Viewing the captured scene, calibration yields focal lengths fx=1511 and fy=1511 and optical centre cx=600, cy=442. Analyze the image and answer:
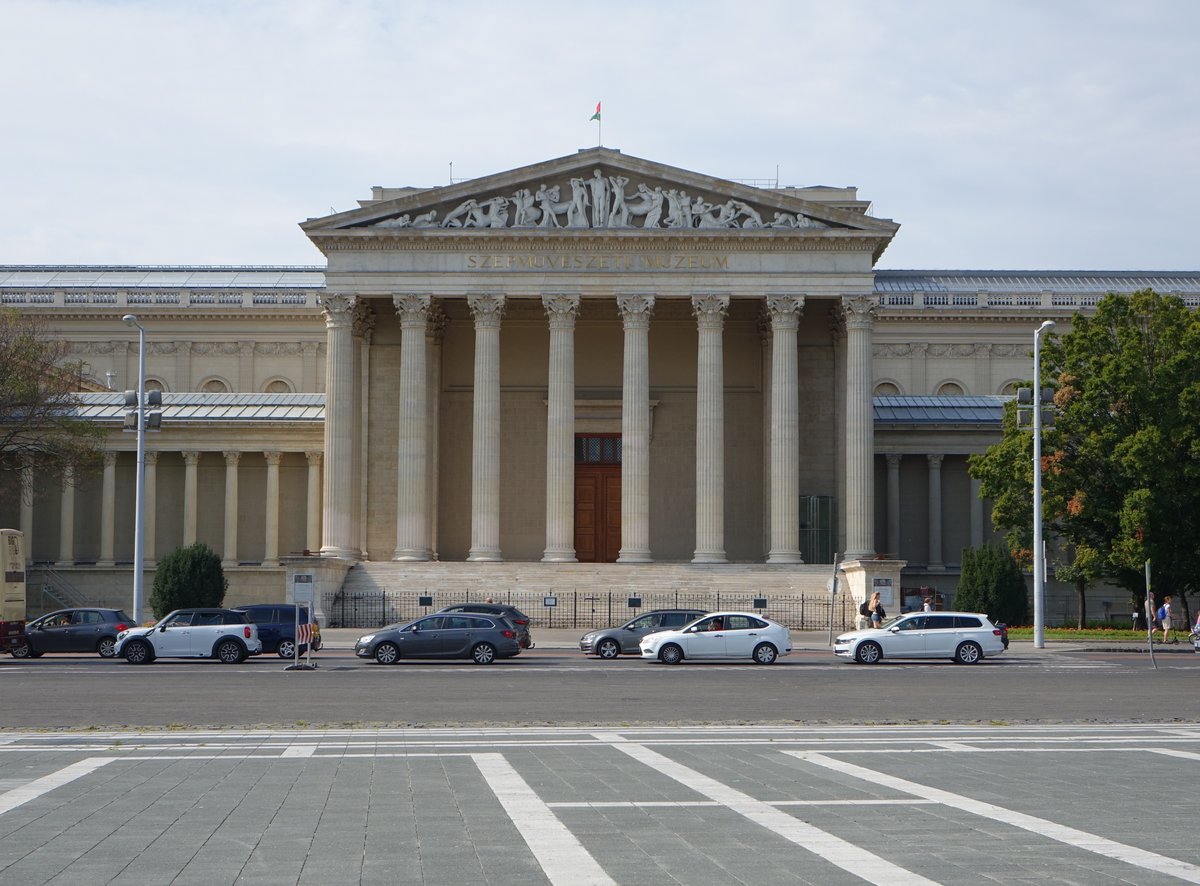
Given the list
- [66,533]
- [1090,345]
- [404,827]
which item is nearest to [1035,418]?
[1090,345]

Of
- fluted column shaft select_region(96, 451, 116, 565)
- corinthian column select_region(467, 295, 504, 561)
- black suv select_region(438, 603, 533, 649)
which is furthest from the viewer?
fluted column shaft select_region(96, 451, 116, 565)

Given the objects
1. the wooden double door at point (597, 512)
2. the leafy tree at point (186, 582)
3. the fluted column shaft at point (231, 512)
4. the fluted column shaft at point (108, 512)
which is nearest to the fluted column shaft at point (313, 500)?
the fluted column shaft at point (231, 512)

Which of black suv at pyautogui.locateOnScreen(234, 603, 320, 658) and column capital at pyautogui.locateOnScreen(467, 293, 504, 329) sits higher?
column capital at pyautogui.locateOnScreen(467, 293, 504, 329)

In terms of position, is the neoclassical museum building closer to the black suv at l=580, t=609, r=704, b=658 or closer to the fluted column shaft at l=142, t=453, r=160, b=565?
the fluted column shaft at l=142, t=453, r=160, b=565

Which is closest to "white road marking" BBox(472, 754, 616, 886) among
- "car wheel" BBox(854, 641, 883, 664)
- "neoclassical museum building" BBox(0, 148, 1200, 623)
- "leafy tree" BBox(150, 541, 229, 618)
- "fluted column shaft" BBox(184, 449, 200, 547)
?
"car wheel" BBox(854, 641, 883, 664)

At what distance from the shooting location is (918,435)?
79000 millimetres

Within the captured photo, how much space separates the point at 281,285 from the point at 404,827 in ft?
294

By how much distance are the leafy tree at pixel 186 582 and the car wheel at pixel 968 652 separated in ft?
98.7

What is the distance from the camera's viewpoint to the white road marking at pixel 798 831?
10914 millimetres

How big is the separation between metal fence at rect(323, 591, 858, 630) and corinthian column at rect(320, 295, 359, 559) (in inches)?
185

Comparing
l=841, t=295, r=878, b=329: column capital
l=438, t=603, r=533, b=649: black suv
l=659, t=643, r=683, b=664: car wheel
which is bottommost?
l=659, t=643, r=683, b=664: car wheel

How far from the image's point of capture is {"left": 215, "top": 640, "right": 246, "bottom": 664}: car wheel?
139 feet

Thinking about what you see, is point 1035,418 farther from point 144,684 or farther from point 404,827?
point 404,827

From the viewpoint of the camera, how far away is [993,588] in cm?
5797
